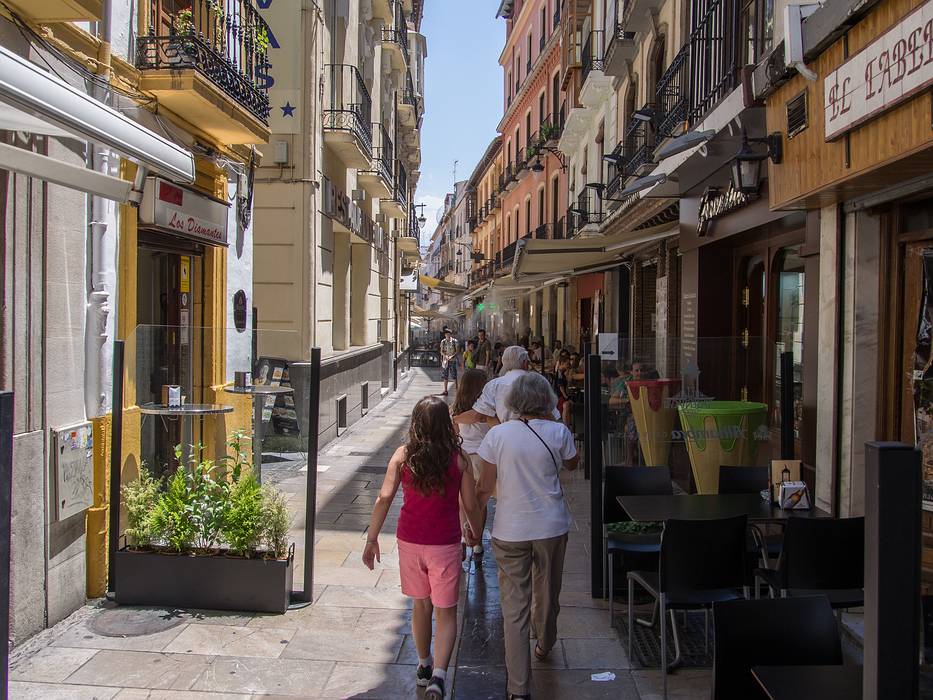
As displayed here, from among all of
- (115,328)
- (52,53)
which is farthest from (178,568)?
(52,53)

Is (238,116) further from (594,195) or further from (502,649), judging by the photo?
(594,195)

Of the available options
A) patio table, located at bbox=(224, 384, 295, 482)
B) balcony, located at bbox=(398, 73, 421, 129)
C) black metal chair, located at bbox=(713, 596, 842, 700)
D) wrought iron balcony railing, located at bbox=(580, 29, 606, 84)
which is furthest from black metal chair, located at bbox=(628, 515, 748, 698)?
balcony, located at bbox=(398, 73, 421, 129)

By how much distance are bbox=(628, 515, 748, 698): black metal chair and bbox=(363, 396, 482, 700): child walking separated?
3.41ft

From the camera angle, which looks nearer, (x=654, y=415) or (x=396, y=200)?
(x=654, y=415)

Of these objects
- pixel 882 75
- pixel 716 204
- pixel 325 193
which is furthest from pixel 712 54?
pixel 325 193

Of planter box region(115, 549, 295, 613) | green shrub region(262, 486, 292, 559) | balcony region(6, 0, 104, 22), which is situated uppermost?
balcony region(6, 0, 104, 22)

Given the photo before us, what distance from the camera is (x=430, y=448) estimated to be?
4074 mm

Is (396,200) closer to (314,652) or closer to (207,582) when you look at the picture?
(207,582)

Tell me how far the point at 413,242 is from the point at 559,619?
84.8 feet

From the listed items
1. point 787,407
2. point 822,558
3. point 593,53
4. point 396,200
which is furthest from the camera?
point 396,200

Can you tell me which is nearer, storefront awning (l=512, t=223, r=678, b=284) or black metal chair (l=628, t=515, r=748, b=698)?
black metal chair (l=628, t=515, r=748, b=698)

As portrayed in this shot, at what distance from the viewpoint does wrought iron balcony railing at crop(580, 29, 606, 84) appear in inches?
666

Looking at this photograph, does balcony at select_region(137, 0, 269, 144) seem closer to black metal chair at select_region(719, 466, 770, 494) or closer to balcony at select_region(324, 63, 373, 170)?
balcony at select_region(324, 63, 373, 170)

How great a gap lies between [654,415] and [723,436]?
0.70m
